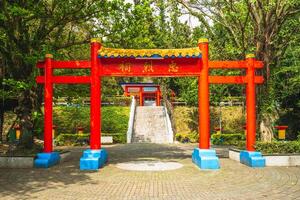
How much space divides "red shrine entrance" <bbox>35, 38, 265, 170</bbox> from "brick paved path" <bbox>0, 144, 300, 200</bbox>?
75 centimetres

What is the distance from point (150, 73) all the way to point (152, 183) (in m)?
Result: 4.50

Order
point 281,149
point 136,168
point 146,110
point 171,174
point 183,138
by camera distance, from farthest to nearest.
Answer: point 146,110 < point 183,138 < point 281,149 < point 136,168 < point 171,174

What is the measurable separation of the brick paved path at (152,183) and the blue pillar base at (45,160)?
19.1 inches

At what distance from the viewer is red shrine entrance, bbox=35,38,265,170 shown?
40.7ft

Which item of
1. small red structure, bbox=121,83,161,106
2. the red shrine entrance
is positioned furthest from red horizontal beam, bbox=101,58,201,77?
small red structure, bbox=121,83,161,106

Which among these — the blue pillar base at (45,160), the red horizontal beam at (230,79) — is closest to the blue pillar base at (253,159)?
the red horizontal beam at (230,79)

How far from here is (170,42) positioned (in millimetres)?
29797

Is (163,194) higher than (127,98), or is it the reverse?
(127,98)

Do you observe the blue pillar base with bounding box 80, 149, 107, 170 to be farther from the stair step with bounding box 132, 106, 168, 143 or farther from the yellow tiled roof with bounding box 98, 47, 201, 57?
the stair step with bounding box 132, 106, 168, 143

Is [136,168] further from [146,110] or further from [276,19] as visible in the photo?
[146,110]

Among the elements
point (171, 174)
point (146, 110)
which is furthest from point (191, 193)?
point (146, 110)

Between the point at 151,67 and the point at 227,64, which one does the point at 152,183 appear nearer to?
the point at 151,67

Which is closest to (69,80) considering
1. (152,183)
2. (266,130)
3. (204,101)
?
(204,101)

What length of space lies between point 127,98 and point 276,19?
72.8 ft
